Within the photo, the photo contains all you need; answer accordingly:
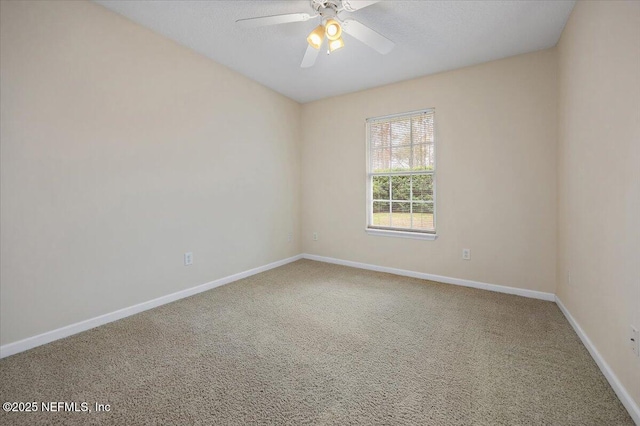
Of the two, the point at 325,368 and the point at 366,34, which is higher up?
the point at 366,34

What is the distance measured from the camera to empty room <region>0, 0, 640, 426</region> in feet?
4.86

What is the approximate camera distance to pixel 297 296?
2.95 meters

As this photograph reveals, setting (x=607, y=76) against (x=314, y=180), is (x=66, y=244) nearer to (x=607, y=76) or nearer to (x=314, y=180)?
(x=314, y=180)

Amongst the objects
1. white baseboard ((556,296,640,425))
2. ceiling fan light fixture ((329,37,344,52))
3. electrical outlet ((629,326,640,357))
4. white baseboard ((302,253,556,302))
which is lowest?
white baseboard ((556,296,640,425))

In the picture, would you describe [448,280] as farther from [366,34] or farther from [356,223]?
[366,34]

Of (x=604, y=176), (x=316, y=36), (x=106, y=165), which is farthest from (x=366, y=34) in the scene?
(x=106, y=165)

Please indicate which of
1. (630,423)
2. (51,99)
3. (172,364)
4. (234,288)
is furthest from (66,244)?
(630,423)

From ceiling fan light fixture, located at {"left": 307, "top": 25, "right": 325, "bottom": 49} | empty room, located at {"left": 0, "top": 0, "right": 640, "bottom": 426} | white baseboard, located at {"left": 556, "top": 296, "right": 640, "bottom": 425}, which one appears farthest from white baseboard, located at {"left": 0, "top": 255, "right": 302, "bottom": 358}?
white baseboard, located at {"left": 556, "top": 296, "right": 640, "bottom": 425}

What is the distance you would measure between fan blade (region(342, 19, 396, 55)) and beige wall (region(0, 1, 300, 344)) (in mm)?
1744

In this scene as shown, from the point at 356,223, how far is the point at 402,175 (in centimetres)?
94

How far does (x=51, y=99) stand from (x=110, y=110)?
363mm

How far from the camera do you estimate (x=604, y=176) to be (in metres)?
1.67

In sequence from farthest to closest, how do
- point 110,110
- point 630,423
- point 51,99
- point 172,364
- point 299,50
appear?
point 299,50 < point 110,110 < point 51,99 < point 172,364 < point 630,423

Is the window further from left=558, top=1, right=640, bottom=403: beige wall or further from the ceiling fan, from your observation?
the ceiling fan
